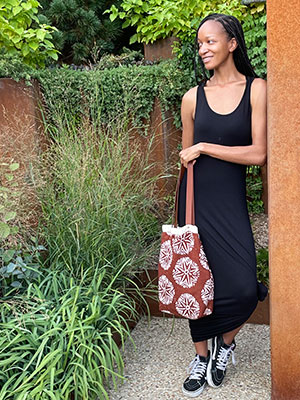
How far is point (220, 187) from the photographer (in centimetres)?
280

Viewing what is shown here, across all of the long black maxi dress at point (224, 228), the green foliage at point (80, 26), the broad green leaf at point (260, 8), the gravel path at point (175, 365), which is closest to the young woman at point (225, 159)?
the long black maxi dress at point (224, 228)

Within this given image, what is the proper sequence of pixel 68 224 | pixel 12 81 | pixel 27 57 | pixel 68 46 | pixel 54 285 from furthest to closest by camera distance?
pixel 68 46 < pixel 27 57 < pixel 12 81 < pixel 68 224 < pixel 54 285

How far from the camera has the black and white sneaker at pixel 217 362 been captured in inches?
116

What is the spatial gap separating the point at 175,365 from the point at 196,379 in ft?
1.13

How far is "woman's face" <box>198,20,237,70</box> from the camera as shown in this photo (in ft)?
8.79

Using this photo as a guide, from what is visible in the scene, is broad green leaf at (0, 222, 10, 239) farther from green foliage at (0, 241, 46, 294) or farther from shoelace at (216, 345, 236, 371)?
shoelace at (216, 345, 236, 371)

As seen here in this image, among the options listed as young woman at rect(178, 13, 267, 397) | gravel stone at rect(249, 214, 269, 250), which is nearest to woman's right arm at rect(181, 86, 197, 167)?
young woman at rect(178, 13, 267, 397)

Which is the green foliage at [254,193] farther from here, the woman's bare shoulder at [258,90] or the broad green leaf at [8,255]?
the broad green leaf at [8,255]

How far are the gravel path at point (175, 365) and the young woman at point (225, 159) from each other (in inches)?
7.2

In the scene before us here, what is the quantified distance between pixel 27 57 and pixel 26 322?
3.00 m

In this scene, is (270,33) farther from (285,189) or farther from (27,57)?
(27,57)

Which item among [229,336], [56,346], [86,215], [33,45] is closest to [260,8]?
[33,45]

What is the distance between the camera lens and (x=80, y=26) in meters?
6.73

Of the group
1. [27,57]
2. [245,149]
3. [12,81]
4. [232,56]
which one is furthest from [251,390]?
[27,57]
